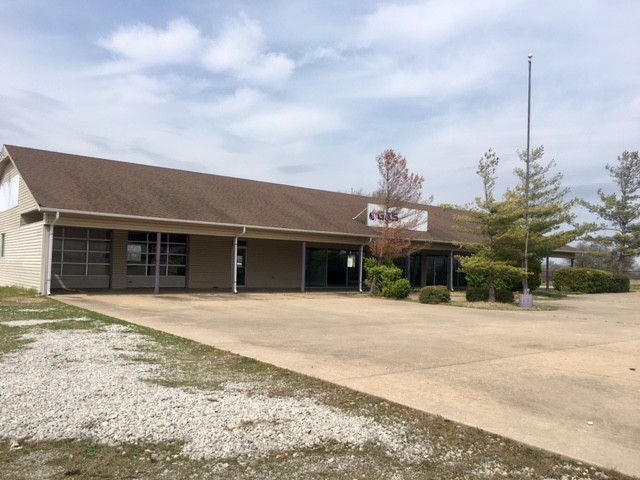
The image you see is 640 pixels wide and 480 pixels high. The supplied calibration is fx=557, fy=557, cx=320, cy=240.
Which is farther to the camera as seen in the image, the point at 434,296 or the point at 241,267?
the point at 241,267

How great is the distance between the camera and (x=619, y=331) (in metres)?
12.9

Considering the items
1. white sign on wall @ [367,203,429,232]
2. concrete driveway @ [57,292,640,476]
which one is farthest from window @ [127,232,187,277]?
white sign on wall @ [367,203,429,232]

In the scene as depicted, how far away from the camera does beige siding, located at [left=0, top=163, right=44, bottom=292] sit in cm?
1817

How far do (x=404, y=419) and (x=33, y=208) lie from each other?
54.8 ft

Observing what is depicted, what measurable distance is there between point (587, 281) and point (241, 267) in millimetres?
19246

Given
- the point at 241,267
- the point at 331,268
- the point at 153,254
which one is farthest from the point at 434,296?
the point at 153,254

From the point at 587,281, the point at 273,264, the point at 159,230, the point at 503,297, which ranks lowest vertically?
the point at 503,297

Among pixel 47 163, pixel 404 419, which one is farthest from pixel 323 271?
pixel 404 419

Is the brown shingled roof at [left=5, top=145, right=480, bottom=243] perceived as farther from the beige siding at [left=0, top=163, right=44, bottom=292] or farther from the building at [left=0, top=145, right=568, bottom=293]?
the beige siding at [left=0, top=163, right=44, bottom=292]

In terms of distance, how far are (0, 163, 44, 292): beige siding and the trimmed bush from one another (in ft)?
88.1

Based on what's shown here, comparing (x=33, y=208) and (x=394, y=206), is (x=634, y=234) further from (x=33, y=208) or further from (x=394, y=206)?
(x=33, y=208)

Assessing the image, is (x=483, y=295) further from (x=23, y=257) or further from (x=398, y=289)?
(x=23, y=257)

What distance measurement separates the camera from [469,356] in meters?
8.66

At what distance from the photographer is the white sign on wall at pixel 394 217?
78.9 ft
